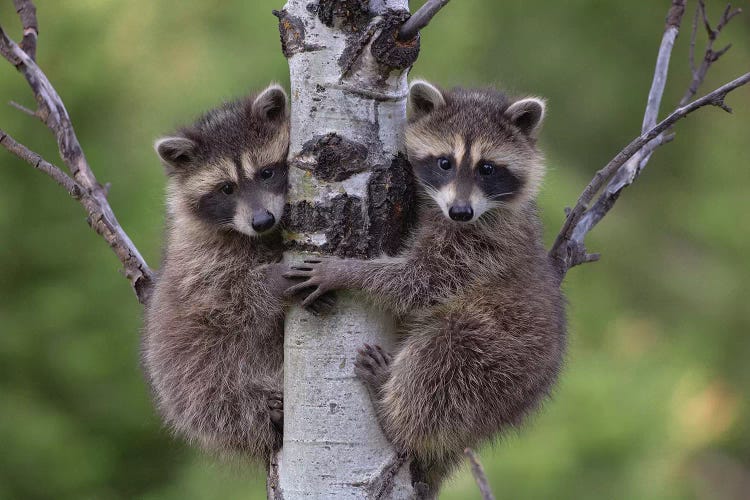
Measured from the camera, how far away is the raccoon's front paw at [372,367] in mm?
2184

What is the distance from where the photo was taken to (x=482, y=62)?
24.5 ft

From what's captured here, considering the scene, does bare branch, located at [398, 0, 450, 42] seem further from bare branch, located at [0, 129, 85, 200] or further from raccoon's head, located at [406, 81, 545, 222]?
bare branch, located at [0, 129, 85, 200]

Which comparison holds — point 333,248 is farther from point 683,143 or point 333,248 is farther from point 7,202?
point 683,143

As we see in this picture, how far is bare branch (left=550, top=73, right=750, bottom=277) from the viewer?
2.10 metres

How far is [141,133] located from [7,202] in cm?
89

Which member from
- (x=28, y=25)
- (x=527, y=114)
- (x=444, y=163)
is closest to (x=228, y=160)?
(x=444, y=163)

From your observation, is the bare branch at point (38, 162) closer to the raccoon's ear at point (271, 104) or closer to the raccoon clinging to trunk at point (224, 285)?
the raccoon clinging to trunk at point (224, 285)

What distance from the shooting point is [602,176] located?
2330 millimetres

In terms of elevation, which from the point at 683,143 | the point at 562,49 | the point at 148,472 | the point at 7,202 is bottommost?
the point at 148,472

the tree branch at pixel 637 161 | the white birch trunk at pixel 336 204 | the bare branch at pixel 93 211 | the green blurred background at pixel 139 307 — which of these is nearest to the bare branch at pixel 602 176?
the tree branch at pixel 637 161

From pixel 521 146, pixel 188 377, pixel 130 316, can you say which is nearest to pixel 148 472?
pixel 130 316

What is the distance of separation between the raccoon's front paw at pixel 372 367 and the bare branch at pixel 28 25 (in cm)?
150

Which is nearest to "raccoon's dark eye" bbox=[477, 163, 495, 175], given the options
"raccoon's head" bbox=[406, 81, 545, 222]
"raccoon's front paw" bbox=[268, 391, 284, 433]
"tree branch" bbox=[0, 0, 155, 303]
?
"raccoon's head" bbox=[406, 81, 545, 222]

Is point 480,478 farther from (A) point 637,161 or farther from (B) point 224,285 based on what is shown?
(A) point 637,161
